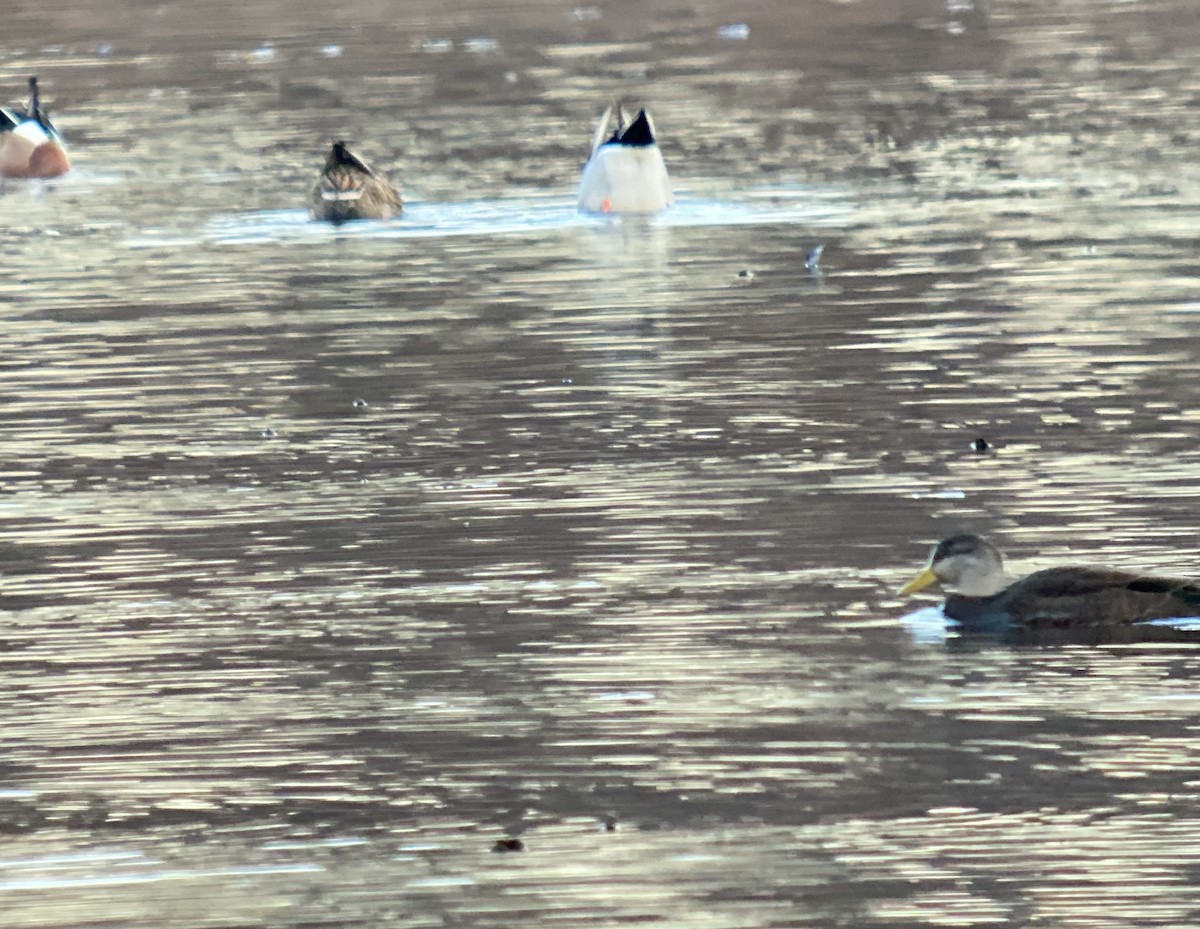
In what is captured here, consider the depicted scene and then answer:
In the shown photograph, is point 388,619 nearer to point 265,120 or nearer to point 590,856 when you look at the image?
point 590,856

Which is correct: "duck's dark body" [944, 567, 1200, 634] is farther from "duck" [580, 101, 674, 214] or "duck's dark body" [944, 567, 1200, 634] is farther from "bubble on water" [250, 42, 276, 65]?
"bubble on water" [250, 42, 276, 65]

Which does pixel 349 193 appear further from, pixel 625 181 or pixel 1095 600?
pixel 1095 600

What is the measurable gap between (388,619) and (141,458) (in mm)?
3232

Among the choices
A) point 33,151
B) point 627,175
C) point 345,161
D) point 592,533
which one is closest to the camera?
point 592,533

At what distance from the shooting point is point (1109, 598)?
8.98 metres

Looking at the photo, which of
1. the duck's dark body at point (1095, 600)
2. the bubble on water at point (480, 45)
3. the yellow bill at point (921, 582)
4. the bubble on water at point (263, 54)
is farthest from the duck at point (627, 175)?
the bubble on water at point (263, 54)

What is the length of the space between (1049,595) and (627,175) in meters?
11.6

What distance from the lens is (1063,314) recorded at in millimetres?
15469

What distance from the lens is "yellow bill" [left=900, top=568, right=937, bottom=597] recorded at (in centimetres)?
937

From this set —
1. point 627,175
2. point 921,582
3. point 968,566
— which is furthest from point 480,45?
point 968,566

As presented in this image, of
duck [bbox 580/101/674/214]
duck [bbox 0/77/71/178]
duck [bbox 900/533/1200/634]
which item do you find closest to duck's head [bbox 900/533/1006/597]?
duck [bbox 900/533/1200/634]

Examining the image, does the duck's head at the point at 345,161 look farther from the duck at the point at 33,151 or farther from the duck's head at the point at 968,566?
the duck's head at the point at 968,566

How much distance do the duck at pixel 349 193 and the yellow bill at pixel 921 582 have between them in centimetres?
1088

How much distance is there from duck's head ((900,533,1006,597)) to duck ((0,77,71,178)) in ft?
53.9
